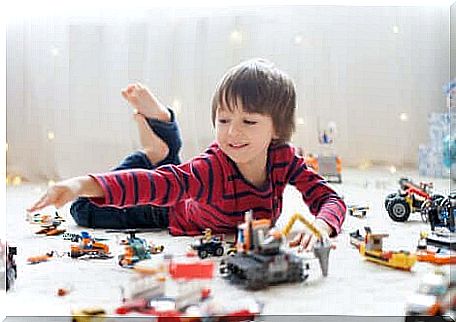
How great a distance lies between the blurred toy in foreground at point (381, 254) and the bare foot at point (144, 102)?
1.25 feet

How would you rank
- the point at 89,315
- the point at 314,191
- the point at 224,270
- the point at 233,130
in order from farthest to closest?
the point at 314,191 → the point at 233,130 → the point at 224,270 → the point at 89,315

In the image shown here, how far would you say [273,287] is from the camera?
3.11 ft

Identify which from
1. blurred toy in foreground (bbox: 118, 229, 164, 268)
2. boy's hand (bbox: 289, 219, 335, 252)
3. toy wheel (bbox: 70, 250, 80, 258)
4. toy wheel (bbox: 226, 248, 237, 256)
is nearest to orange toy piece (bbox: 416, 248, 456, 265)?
boy's hand (bbox: 289, 219, 335, 252)

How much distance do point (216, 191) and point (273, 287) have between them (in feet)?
0.74

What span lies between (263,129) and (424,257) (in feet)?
0.88

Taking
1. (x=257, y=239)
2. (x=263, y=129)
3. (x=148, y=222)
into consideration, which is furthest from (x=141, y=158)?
(x=257, y=239)

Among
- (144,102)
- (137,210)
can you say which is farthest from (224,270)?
(144,102)

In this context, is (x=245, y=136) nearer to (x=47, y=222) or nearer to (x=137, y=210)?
(x=137, y=210)

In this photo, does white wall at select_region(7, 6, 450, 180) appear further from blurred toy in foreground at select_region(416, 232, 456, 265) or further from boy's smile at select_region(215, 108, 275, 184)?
blurred toy in foreground at select_region(416, 232, 456, 265)

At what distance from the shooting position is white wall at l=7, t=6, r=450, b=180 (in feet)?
4.10

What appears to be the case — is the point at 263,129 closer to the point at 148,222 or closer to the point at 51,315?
the point at 148,222

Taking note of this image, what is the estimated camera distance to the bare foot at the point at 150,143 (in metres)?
1.29

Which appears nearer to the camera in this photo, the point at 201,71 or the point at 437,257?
the point at 437,257

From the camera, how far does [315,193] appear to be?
1.21 meters
